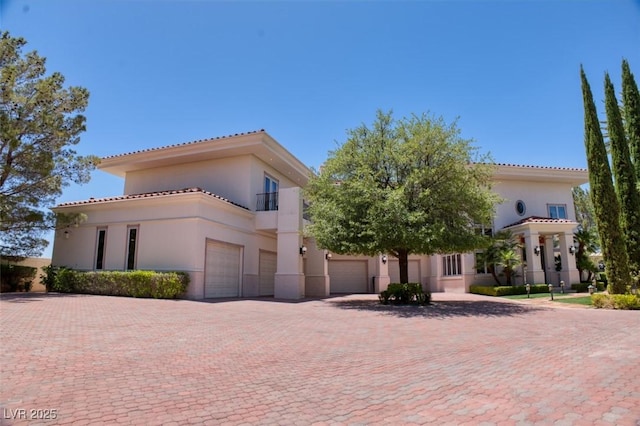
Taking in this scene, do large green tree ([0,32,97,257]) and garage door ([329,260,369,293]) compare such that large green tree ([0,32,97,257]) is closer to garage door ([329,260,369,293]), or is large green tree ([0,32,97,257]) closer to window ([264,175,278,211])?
window ([264,175,278,211])

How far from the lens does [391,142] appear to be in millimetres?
16656

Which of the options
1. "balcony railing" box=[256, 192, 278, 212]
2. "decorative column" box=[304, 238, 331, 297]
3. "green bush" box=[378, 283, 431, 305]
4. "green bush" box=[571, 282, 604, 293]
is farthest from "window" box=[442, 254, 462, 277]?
"balcony railing" box=[256, 192, 278, 212]

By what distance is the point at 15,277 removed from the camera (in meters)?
18.9

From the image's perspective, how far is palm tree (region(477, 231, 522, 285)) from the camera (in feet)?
82.0

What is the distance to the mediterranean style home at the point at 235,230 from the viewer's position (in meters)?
18.2

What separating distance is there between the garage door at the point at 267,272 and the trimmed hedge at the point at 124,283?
644cm

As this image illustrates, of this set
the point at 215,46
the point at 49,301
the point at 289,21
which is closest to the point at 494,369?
the point at 289,21

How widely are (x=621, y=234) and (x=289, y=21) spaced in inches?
624

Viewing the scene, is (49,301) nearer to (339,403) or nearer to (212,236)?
Result: (212,236)

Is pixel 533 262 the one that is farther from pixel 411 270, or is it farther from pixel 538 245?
pixel 411 270

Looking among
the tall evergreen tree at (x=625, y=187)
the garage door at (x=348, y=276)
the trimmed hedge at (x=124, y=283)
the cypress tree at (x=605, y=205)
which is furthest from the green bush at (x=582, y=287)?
the trimmed hedge at (x=124, y=283)

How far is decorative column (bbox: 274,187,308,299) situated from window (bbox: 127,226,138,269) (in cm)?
682

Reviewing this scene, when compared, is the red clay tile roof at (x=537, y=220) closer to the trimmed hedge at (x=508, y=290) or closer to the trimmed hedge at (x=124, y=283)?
the trimmed hedge at (x=508, y=290)

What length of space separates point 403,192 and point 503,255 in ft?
43.8
